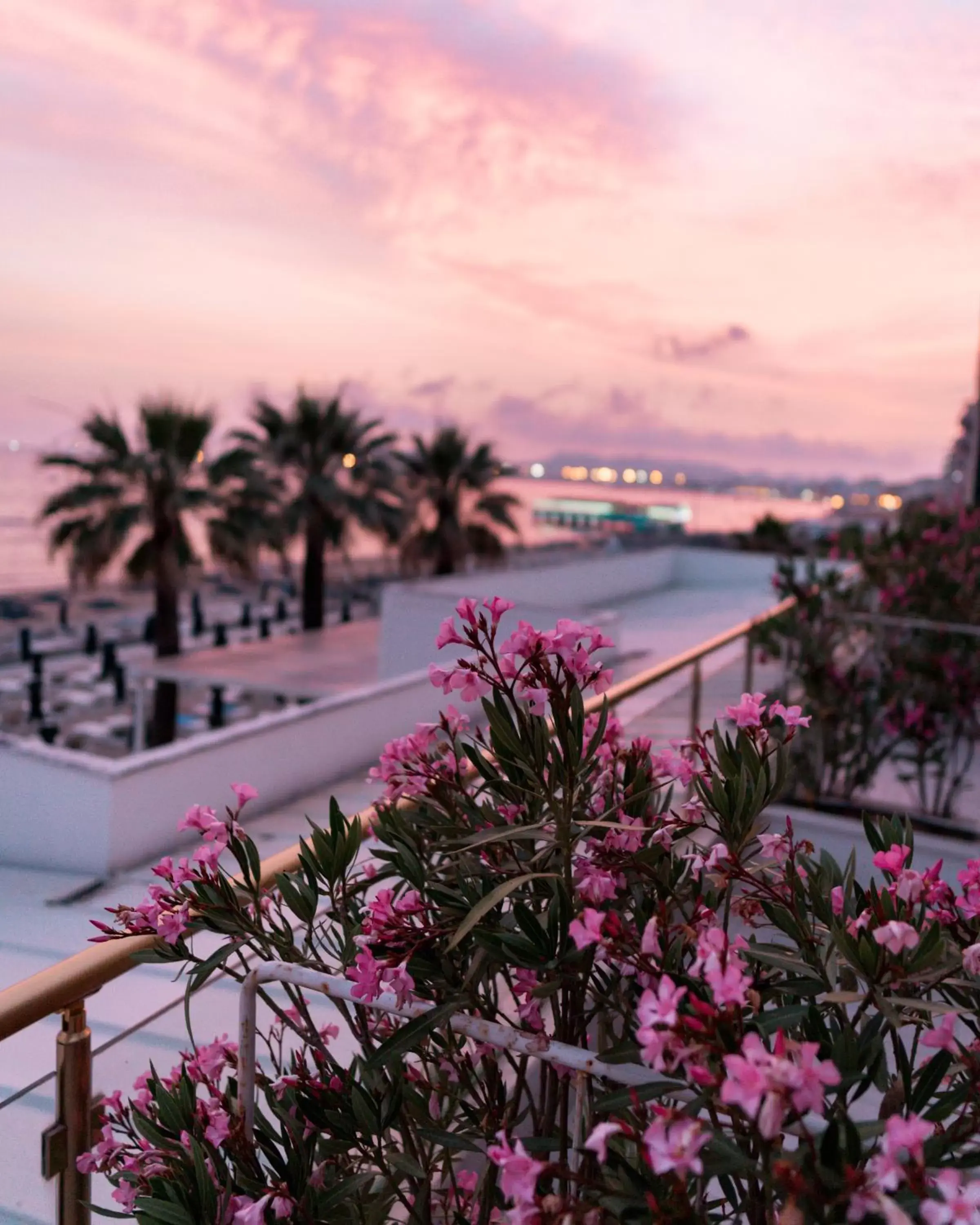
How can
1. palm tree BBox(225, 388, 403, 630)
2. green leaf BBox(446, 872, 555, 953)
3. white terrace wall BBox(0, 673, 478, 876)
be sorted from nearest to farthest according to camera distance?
1. green leaf BBox(446, 872, 555, 953)
2. white terrace wall BBox(0, 673, 478, 876)
3. palm tree BBox(225, 388, 403, 630)

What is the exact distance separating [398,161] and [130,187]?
24.3ft

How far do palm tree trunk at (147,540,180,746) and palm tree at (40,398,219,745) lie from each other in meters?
0.01

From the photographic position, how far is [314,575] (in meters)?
20.6

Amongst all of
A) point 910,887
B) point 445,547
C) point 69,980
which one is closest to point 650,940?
point 910,887

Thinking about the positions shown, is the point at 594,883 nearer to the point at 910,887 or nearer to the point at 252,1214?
the point at 910,887

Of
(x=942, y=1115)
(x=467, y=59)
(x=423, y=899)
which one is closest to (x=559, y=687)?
(x=423, y=899)

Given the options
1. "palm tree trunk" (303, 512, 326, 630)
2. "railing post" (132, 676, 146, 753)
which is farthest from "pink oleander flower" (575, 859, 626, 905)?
"palm tree trunk" (303, 512, 326, 630)

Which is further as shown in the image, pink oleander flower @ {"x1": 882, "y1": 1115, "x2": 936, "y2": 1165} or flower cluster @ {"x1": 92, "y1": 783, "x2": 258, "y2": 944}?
flower cluster @ {"x1": 92, "y1": 783, "x2": 258, "y2": 944}

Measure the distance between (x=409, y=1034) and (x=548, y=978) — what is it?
189 millimetres

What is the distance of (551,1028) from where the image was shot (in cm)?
159

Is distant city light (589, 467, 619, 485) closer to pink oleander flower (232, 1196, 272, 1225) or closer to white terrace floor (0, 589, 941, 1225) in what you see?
white terrace floor (0, 589, 941, 1225)

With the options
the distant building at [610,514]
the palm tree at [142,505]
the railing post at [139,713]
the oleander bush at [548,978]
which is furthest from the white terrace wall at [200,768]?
the distant building at [610,514]

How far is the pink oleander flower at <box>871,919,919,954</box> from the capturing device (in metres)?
1.09

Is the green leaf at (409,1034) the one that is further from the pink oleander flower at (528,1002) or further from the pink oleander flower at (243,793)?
the pink oleander flower at (243,793)
